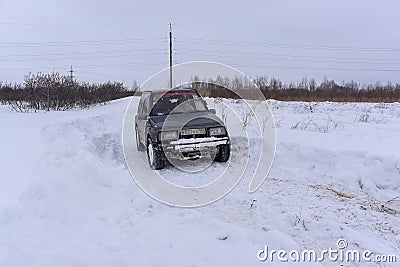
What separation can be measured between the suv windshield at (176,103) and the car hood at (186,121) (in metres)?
0.28

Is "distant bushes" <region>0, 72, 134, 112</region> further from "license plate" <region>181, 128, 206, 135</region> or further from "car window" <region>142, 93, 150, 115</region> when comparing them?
"license plate" <region>181, 128, 206, 135</region>

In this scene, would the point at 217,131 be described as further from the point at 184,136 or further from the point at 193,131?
the point at 184,136

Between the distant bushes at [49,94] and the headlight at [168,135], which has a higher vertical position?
the distant bushes at [49,94]

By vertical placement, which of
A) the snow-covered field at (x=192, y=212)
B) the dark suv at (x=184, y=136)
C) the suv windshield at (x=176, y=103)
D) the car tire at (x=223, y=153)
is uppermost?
the suv windshield at (x=176, y=103)

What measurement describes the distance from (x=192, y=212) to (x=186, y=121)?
2459 mm

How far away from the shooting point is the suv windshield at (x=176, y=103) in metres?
6.92

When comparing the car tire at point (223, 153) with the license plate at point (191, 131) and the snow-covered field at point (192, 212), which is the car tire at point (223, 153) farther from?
the license plate at point (191, 131)

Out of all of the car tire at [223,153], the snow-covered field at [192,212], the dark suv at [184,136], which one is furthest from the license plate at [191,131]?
the snow-covered field at [192,212]

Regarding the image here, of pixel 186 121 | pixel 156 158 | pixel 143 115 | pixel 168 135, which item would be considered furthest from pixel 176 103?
pixel 156 158

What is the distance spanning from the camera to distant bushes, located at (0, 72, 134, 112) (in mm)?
15328

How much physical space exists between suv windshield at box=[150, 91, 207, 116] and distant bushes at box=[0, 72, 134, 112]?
10.5 metres

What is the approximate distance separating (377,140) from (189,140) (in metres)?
4.56

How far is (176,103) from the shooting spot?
7.09 metres

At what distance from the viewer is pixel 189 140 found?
5727mm
